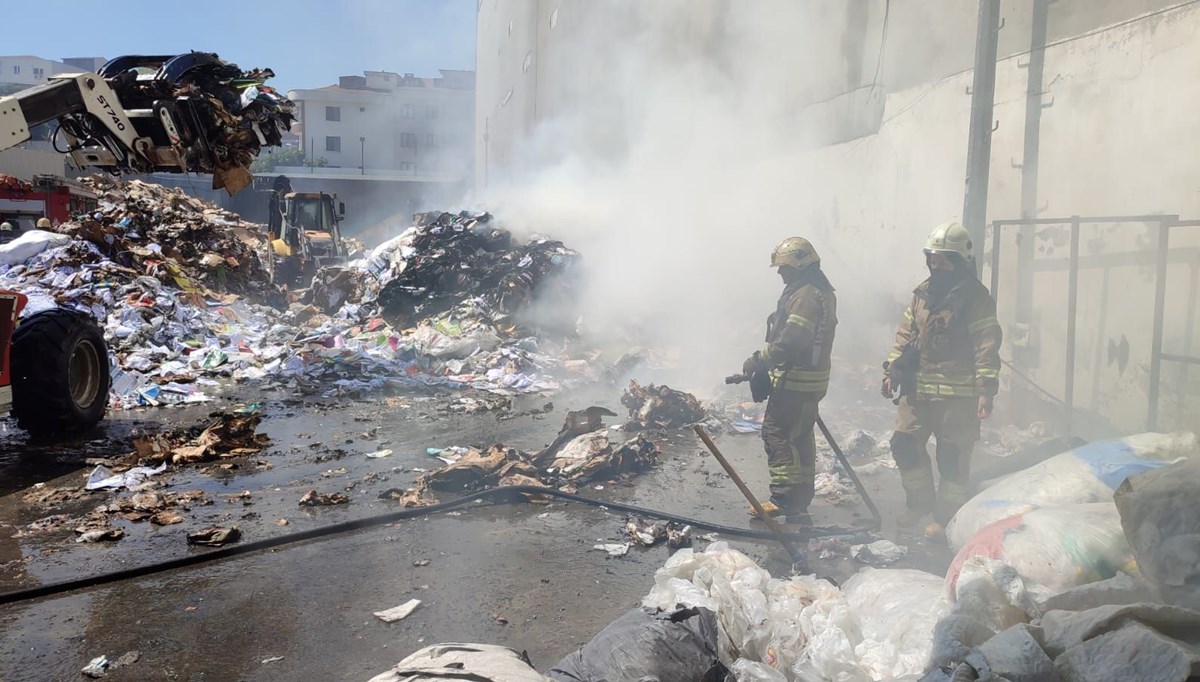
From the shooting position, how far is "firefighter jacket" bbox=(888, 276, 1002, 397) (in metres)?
4.23

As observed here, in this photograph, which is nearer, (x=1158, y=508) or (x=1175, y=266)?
(x=1158, y=508)

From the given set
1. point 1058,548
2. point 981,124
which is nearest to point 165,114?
point 1058,548

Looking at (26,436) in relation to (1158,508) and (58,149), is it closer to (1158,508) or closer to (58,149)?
(58,149)

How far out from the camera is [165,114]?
5906mm

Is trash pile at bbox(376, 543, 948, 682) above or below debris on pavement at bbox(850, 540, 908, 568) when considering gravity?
above

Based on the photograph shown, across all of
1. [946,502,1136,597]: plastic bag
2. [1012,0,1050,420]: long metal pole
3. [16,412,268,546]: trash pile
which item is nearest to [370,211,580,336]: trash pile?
[16,412,268,546]: trash pile

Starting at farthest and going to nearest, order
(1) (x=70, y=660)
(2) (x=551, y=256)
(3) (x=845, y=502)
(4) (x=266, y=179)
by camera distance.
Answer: (4) (x=266, y=179), (2) (x=551, y=256), (3) (x=845, y=502), (1) (x=70, y=660)

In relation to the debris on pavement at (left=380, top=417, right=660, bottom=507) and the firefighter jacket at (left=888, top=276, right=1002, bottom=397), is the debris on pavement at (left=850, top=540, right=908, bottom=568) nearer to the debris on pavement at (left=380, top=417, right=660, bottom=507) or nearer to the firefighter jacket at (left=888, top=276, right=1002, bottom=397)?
the firefighter jacket at (left=888, top=276, right=1002, bottom=397)

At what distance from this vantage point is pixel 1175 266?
528cm

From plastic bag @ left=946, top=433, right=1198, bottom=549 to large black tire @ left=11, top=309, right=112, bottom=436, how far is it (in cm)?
647

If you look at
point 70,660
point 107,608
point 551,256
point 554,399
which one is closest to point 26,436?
point 107,608

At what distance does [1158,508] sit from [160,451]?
242 inches

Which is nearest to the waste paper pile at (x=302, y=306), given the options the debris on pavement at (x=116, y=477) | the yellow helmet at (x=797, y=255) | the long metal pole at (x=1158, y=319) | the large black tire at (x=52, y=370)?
the large black tire at (x=52, y=370)

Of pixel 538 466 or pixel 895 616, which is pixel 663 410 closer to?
pixel 538 466
